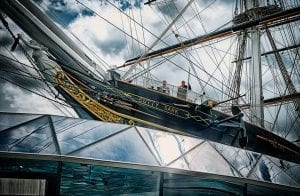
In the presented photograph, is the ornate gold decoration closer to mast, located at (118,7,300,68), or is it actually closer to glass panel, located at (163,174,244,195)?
glass panel, located at (163,174,244,195)

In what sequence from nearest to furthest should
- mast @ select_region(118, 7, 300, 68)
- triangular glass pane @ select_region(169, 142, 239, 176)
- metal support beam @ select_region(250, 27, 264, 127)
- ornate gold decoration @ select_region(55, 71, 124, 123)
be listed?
triangular glass pane @ select_region(169, 142, 239, 176), ornate gold decoration @ select_region(55, 71, 124, 123), mast @ select_region(118, 7, 300, 68), metal support beam @ select_region(250, 27, 264, 127)

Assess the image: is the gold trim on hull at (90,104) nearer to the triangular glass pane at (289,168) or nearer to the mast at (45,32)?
the mast at (45,32)

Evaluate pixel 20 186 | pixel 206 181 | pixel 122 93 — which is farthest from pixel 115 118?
pixel 20 186

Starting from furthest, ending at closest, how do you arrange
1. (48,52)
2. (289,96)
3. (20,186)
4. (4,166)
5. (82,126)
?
1. (289,96)
2. (48,52)
3. (82,126)
4. (4,166)
5. (20,186)

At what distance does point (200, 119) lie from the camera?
1188 cm

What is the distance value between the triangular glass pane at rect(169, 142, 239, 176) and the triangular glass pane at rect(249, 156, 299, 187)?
0.68m

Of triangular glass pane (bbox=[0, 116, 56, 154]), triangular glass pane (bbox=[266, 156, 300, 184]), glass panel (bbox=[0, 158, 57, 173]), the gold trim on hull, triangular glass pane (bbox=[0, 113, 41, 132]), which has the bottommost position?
glass panel (bbox=[0, 158, 57, 173])

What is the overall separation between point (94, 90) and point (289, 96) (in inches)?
825

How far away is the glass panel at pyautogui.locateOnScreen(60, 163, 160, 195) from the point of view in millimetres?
7867

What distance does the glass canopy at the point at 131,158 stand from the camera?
5.73 metres

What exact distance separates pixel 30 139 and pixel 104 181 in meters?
4.50

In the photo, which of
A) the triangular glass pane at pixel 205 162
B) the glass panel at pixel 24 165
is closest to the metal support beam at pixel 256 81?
the triangular glass pane at pixel 205 162

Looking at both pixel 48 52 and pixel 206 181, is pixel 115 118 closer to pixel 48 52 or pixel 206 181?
pixel 48 52

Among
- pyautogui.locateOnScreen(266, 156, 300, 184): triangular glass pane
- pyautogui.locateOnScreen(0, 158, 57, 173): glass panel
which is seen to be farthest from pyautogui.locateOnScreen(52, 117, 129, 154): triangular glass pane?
pyautogui.locateOnScreen(266, 156, 300, 184): triangular glass pane
